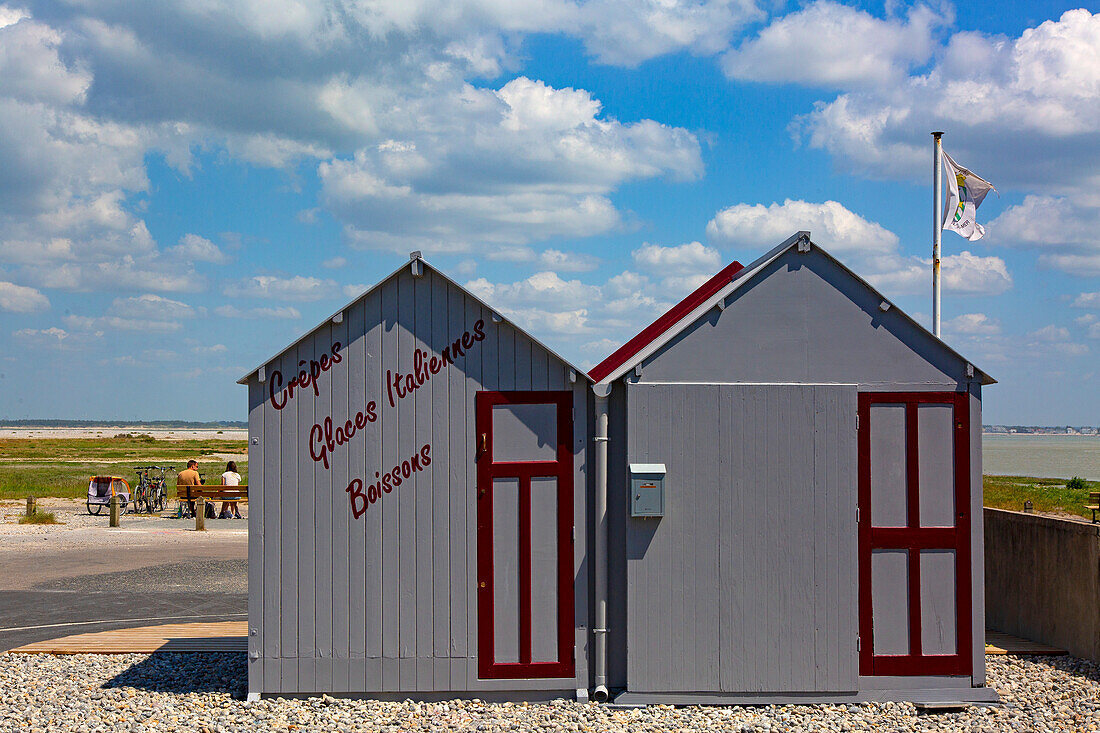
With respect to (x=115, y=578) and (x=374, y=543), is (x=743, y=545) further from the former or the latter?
(x=115, y=578)

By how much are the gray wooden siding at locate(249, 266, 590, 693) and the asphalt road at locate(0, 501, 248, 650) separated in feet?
15.2

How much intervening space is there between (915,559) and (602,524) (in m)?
2.72

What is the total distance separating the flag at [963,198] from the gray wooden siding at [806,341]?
15.0ft

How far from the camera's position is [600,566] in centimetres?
798

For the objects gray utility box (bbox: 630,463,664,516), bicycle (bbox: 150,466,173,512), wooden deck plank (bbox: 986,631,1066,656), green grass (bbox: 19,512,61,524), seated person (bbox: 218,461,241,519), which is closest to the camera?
gray utility box (bbox: 630,463,664,516)

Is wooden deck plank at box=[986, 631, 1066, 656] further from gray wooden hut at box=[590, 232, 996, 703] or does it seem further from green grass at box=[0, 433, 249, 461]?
green grass at box=[0, 433, 249, 461]

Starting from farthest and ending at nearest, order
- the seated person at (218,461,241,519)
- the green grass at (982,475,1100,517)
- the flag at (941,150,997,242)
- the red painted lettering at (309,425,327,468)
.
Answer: the green grass at (982,475,1100,517) → the seated person at (218,461,241,519) → the flag at (941,150,997,242) → the red painted lettering at (309,425,327,468)

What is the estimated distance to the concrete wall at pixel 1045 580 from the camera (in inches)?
370

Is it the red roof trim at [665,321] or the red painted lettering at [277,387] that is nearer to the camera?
the red painted lettering at [277,387]

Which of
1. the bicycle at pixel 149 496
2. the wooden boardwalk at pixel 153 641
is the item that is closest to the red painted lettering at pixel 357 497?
the wooden boardwalk at pixel 153 641

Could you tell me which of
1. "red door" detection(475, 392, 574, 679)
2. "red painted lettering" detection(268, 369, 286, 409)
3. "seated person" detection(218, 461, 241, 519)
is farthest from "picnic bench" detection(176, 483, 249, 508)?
"red door" detection(475, 392, 574, 679)

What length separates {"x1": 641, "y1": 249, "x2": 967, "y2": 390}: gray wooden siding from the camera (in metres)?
8.16

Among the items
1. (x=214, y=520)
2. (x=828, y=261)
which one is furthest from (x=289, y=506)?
(x=214, y=520)

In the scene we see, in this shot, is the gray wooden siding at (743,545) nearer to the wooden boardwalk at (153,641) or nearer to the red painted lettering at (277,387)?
the red painted lettering at (277,387)
